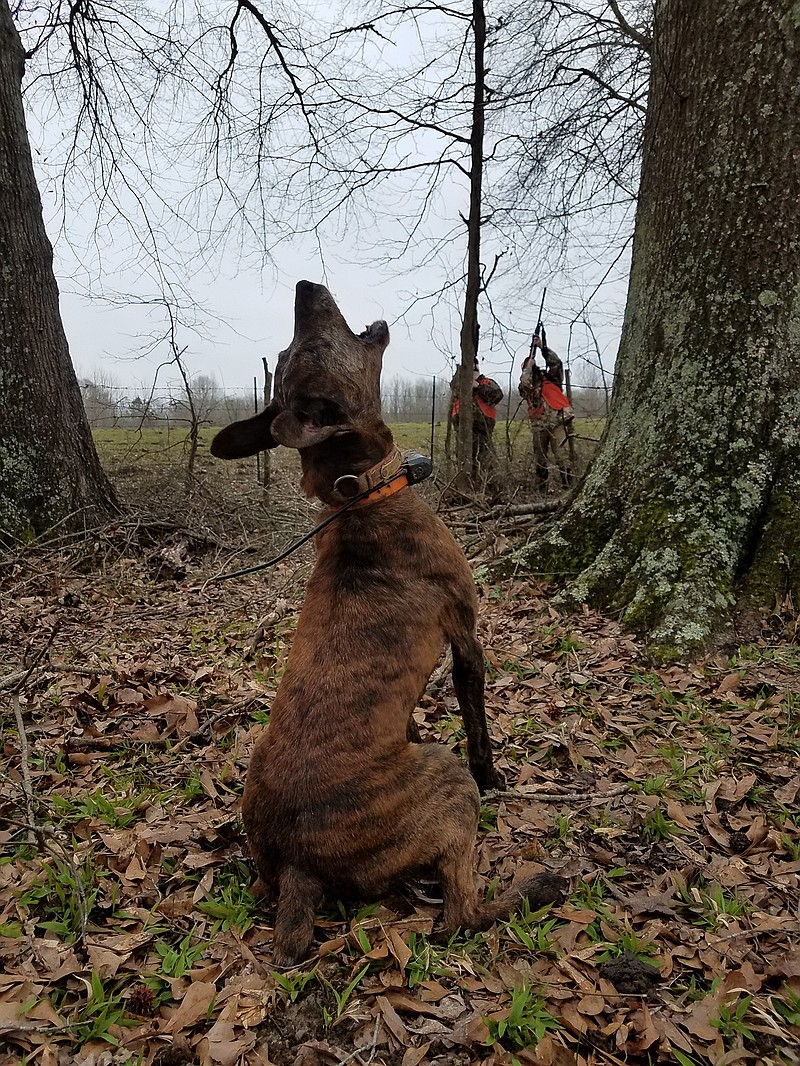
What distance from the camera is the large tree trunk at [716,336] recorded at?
13.3 ft

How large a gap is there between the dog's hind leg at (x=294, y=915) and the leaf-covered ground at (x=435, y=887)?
7 cm

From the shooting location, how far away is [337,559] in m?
2.91

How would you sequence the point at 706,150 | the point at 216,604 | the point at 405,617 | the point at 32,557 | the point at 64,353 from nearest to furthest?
the point at 405,617, the point at 706,150, the point at 216,604, the point at 32,557, the point at 64,353

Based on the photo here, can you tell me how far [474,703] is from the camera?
3.10 metres

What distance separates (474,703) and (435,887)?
2.58ft

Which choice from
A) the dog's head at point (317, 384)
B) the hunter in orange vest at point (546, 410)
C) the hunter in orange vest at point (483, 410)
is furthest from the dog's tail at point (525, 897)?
the hunter in orange vest at point (483, 410)

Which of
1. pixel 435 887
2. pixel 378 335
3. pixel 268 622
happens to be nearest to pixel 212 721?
pixel 268 622

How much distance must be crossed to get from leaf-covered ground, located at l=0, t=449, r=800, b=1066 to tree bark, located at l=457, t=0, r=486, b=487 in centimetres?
610

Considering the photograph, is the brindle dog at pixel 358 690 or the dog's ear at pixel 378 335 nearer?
the brindle dog at pixel 358 690

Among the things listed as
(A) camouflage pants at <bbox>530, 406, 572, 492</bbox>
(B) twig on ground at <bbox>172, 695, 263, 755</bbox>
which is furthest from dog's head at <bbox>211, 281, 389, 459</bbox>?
(A) camouflage pants at <bbox>530, 406, 572, 492</bbox>

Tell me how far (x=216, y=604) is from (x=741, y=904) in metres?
4.79

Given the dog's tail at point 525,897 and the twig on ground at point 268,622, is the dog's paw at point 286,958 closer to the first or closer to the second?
the dog's tail at point 525,897

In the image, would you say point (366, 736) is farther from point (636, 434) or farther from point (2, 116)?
point (2, 116)

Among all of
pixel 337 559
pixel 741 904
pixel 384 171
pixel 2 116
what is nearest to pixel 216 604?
pixel 337 559
